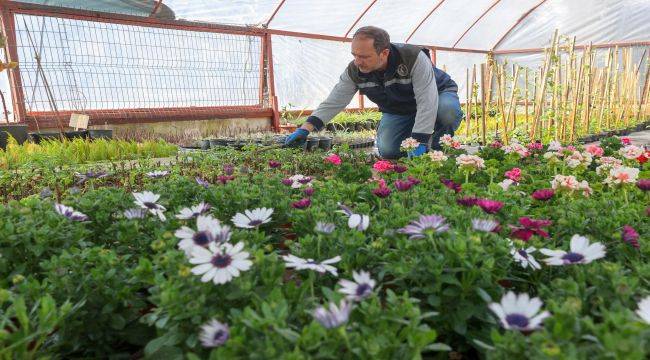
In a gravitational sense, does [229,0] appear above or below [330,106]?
above

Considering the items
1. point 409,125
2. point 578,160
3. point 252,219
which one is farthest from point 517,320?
point 409,125

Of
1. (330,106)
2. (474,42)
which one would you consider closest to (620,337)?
(330,106)

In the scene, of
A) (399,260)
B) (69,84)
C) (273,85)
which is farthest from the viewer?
(273,85)

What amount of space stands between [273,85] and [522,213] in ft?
24.2

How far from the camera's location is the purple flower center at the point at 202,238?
3.14ft

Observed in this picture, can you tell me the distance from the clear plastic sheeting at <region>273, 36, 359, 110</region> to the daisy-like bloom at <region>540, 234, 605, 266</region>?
7.89m

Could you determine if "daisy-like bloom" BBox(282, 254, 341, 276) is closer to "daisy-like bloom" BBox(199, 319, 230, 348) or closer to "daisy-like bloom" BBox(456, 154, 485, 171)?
"daisy-like bloom" BBox(199, 319, 230, 348)

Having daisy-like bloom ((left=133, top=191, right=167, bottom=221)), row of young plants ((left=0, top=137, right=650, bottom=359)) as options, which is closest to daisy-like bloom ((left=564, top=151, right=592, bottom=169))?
row of young plants ((left=0, top=137, right=650, bottom=359))

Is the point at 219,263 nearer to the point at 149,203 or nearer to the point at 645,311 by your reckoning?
the point at 149,203

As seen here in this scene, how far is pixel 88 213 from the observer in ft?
4.69

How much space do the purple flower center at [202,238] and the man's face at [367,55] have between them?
2546 millimetres

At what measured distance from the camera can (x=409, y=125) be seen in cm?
458

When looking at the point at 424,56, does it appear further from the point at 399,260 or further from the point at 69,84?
the point at 69,84

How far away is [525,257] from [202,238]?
65 centimetres
